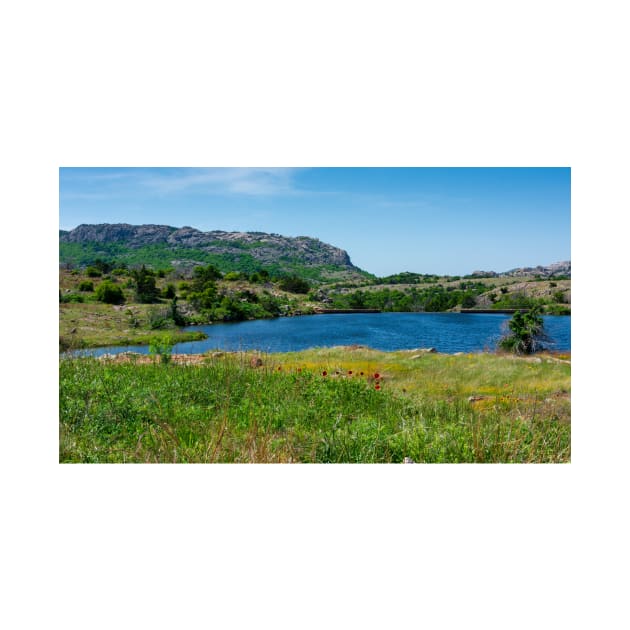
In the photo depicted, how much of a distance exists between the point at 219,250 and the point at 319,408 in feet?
7.97

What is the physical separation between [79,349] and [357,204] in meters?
3.47

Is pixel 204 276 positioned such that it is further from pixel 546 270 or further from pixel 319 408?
pixel 546 270

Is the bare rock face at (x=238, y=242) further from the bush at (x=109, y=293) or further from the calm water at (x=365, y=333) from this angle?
the calm water at (x=365, y=333)

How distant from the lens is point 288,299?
6219 mm

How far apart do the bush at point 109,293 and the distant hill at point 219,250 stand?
13.9 inches

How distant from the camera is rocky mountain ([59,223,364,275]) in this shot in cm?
547

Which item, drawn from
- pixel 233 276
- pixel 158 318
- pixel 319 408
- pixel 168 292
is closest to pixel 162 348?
pixel 158 318

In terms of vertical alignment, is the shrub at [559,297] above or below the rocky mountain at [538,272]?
below

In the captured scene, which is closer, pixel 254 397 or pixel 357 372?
pixel 254 397

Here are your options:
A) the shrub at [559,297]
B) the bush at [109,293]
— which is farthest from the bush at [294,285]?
the shrub at [559,297]

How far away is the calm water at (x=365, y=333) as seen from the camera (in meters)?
5.70

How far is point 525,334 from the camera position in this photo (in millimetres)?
5691
